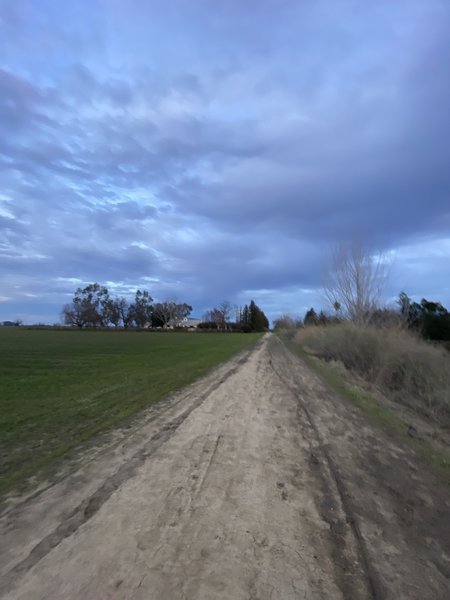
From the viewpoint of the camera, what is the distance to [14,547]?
3.32m

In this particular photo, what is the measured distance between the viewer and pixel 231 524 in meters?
3.80

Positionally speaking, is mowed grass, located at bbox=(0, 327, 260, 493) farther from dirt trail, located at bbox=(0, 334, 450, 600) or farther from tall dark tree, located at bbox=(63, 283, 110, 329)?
tall dark tree, located at bbox=(63, 283, 110, 329)

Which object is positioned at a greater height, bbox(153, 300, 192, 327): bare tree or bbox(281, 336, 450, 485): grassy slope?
bbox(153, 300, 192, 327): bare tree

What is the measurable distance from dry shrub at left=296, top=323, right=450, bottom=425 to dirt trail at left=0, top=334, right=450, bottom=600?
835 centimetres

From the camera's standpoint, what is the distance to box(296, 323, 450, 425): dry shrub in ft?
47.3

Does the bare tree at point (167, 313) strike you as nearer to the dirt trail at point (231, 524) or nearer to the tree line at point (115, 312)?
the tree line at point (115, 312)

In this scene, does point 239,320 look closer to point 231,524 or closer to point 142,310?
point 142,310

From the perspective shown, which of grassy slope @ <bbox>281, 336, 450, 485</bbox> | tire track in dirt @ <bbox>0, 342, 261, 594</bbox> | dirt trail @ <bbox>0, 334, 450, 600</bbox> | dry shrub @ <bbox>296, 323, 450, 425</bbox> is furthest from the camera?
dry shrub @ <bbox>296, 323, 450, 425</bbox>

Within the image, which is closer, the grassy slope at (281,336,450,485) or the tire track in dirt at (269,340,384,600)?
the tire track in dirt at (269,340,384,600)

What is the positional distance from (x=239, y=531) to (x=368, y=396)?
10142mm

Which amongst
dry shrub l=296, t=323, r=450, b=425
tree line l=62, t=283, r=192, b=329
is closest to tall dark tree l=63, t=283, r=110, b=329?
tree line l=62, t=283, r=192, b=329

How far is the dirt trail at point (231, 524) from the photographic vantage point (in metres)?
2.90

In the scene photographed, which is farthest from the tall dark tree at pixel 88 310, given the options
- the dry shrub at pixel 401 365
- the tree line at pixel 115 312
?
the dry shrub at pixel 401 365

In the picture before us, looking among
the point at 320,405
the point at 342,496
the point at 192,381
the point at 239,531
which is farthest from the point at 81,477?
the point at 192,381
